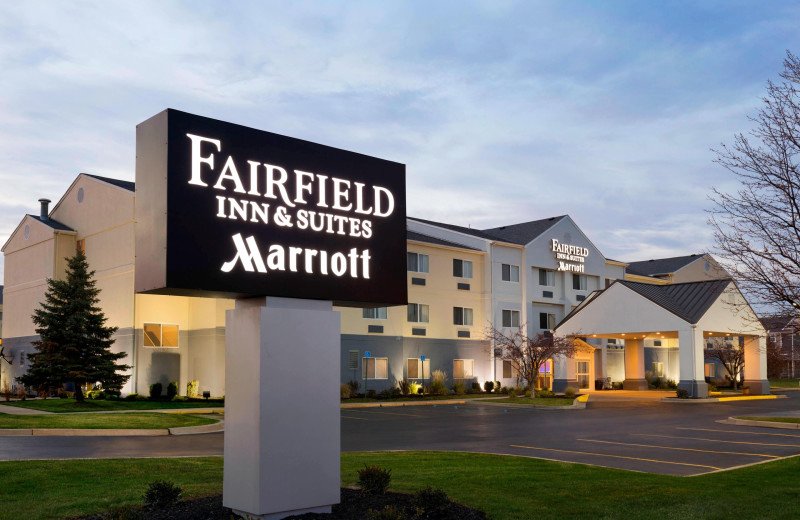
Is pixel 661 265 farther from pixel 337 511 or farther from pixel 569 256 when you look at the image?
pixel 337 511

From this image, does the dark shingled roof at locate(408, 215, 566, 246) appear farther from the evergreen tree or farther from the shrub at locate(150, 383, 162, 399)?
the evergreen tree

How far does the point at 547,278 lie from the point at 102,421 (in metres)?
38.8

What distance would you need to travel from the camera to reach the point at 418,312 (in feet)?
Result: 157

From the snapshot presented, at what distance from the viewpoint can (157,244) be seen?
811cm

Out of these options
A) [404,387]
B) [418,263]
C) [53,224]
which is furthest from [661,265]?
[53,224]

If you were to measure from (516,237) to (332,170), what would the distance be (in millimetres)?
47714

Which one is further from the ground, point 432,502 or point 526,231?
point 526,231

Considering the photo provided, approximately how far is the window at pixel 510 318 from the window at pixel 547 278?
3505mm

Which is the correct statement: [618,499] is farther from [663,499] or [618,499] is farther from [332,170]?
[332,170]

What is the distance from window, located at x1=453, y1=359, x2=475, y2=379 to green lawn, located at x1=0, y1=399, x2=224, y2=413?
18447mm

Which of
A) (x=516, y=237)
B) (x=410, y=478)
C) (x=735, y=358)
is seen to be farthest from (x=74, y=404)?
(x=735, y=358)

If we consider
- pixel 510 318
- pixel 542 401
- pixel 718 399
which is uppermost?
pixel 510 318

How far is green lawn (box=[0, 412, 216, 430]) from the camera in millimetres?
21844

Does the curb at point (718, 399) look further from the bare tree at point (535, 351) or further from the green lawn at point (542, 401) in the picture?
the green lawn at point (542, 401)
